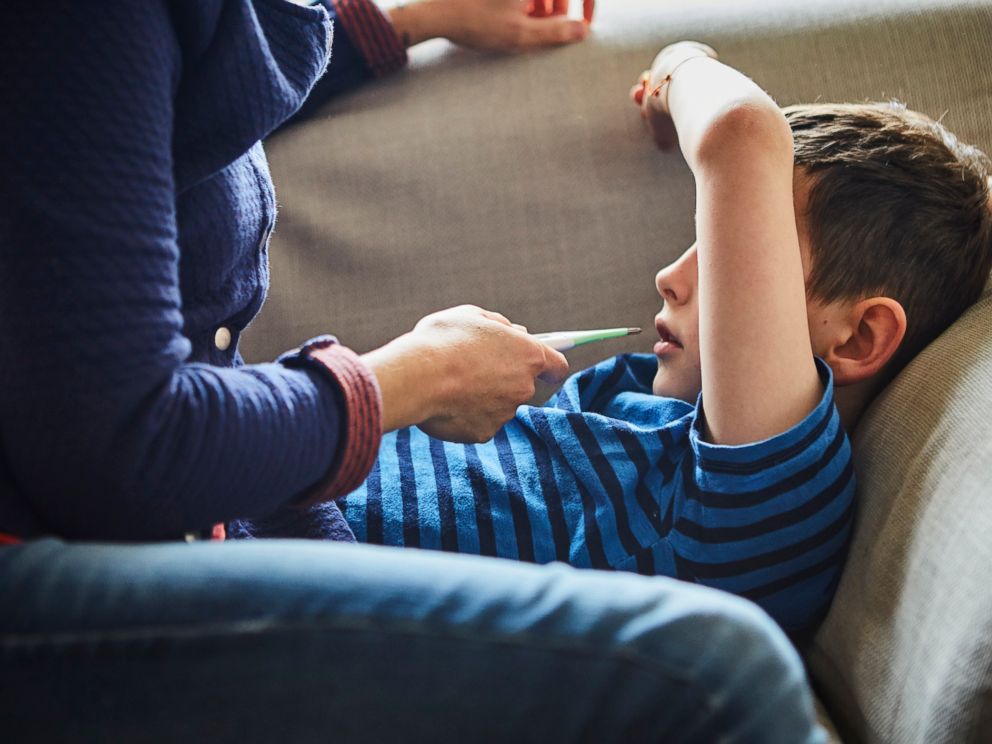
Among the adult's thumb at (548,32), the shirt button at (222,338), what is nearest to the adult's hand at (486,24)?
the adult's thumb at (548,32)

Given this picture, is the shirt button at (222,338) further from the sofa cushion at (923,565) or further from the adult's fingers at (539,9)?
the adult's fingers at (539,9)

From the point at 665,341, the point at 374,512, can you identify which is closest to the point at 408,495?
the point at 374,512

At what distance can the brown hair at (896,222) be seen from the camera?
0.92 meters

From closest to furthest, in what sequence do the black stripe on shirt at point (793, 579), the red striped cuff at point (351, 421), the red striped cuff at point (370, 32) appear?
1. the red striped cuff at point (351, 421)
2. the black stripe on shirt at point (793, 579)
3. the red striped cuff at point (370, 32)

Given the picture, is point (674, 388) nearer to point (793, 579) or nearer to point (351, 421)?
point (793, 579)

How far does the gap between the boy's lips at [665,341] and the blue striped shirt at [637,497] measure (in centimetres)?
5

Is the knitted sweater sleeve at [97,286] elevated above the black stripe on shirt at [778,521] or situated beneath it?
elevated above

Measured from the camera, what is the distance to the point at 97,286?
1.69ft

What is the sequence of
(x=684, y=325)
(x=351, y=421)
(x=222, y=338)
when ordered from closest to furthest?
(x=351, y=421) → (x=222, y=338) → (x=684, y=325)

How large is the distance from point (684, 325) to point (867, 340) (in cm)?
18

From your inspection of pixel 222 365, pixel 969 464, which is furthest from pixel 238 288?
pixel 969 464

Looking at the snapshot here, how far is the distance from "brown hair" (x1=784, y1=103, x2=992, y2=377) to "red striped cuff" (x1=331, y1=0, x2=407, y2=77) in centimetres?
53

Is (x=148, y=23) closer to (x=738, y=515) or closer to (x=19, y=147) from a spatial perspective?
(x=19, y=147)

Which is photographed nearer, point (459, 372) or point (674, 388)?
point (459, 372)
